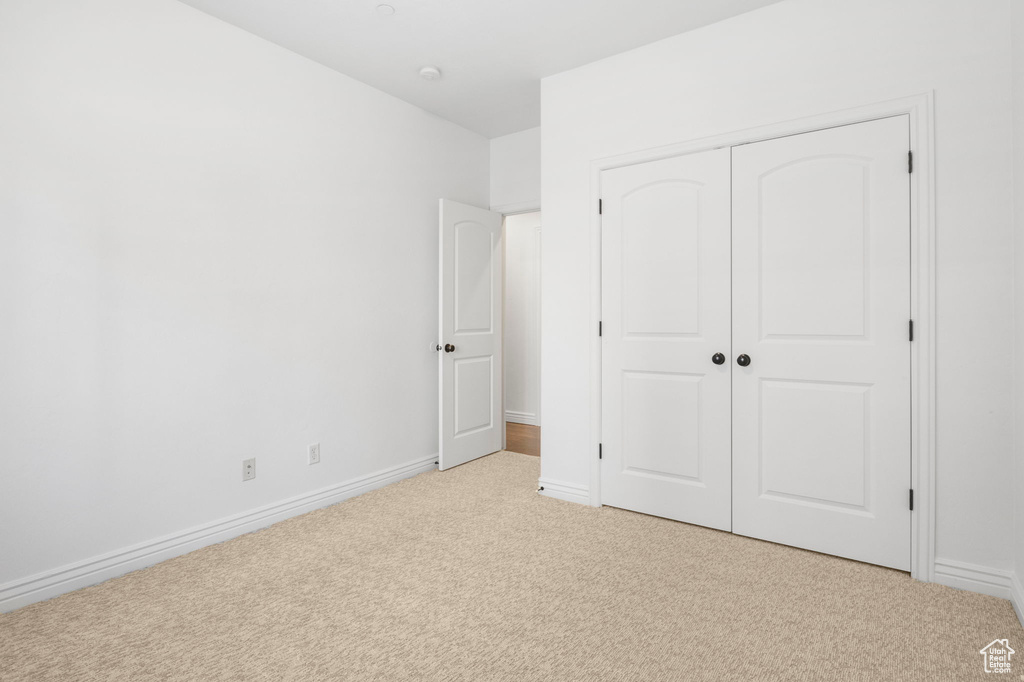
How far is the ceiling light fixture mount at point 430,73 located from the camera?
3199mm

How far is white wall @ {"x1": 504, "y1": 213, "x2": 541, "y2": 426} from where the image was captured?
5.66 metres

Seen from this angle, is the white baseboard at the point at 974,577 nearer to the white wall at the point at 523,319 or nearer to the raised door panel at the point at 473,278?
the raised door panel at the point at 473,278

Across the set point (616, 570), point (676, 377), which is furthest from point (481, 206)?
Result: point (616, 570)

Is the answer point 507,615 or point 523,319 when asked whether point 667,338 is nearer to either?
point 507,615

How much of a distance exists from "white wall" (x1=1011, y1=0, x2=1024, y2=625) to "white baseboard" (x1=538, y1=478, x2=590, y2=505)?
1870mm

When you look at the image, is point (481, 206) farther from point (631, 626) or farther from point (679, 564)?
point (631, 626)

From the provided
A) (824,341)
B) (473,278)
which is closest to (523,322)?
(473,278)

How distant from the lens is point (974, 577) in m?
2.12

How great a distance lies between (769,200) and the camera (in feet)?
8.38

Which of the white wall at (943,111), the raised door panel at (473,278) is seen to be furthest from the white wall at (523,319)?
the white wall at (943,111)

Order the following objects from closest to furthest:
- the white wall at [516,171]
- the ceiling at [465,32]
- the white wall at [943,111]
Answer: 1. the white wall at [943,111]
2. the ceiling at [465,32]
3. the white wall at [516,171]

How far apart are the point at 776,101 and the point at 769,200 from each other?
47cm
